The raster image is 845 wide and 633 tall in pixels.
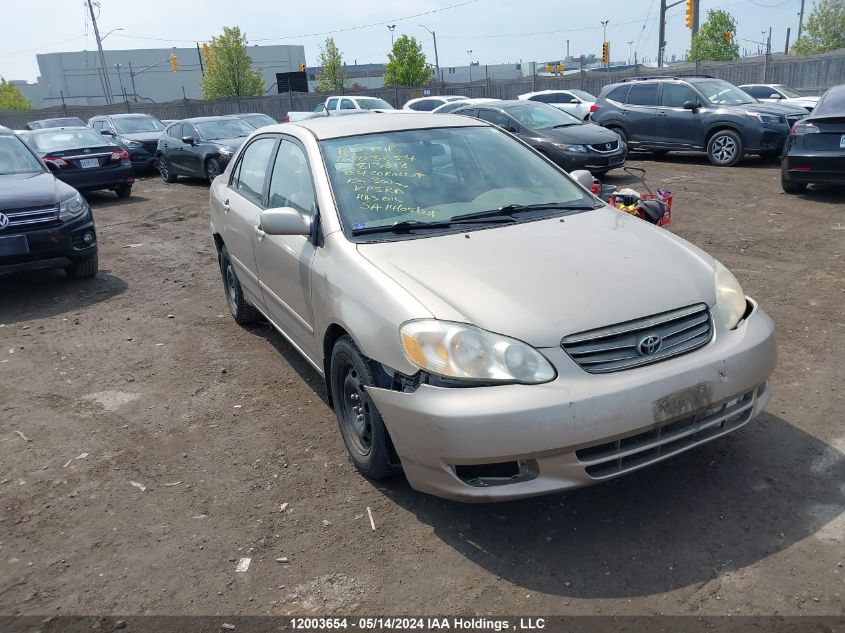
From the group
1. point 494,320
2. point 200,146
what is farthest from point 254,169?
point 200,146

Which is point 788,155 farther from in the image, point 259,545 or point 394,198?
point 259,545

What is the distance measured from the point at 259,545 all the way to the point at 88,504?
107 cm

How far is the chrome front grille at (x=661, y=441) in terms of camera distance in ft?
9.58

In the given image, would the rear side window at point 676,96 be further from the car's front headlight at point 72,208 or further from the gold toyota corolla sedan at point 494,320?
the car's front headlight at point 72,208

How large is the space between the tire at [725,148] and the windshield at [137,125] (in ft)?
45.1

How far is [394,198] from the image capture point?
13.1 feet

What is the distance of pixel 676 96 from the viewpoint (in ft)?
47.2

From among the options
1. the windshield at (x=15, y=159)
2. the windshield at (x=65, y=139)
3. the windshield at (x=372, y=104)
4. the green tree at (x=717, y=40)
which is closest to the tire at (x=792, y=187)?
the windshield at (x=15, y=159)

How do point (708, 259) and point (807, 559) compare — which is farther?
point (708, 259)

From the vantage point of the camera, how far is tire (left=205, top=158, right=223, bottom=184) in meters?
14.6

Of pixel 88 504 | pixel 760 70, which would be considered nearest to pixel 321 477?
pixel 88 504

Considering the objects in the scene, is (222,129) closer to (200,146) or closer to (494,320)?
(200,146)

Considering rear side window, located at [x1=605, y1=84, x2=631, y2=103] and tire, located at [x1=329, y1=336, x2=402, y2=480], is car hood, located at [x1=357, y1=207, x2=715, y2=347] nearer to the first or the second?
tire, located at [x1=329, y1=336, x2=402, y2=480]

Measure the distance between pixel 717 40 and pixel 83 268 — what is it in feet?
234
